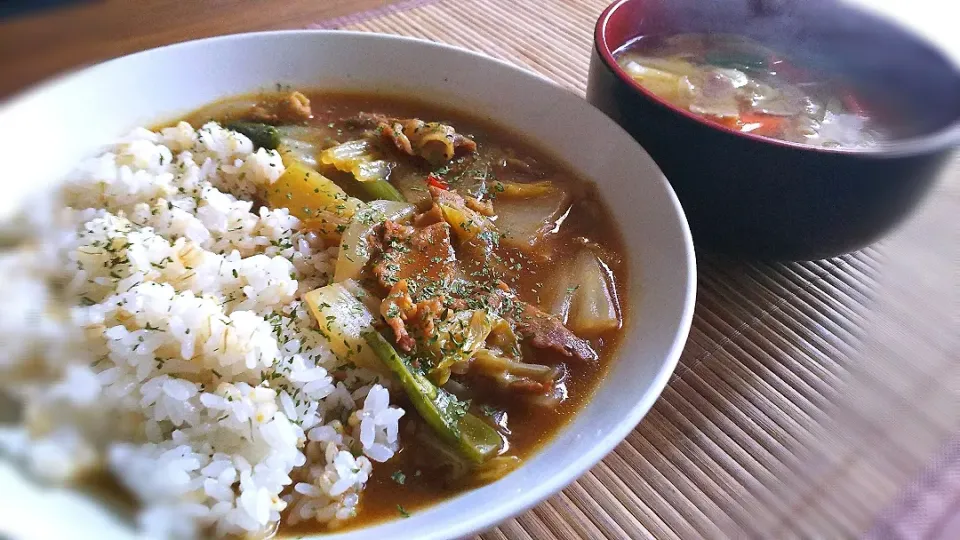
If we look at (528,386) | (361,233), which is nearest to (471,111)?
(361,233)

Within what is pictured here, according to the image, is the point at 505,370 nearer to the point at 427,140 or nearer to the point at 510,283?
the point at 510,283

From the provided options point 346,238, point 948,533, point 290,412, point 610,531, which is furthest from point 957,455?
point 346,238

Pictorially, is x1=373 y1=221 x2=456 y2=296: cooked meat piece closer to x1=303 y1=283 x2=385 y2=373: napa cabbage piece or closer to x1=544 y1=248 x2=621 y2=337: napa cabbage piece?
x1=303 y1=283 x2=385 y2=373: napa cabbage piece

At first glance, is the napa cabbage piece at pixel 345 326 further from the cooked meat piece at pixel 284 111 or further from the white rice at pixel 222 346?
the cooked meat piece at pixel 284 111

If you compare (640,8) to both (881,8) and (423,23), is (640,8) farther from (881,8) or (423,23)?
(423,23)

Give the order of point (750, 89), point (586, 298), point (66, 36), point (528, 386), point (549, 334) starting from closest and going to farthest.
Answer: point (66, 36) < point (528, 386) < point (549, 334) < point (586, 298) < point (750, 89)
